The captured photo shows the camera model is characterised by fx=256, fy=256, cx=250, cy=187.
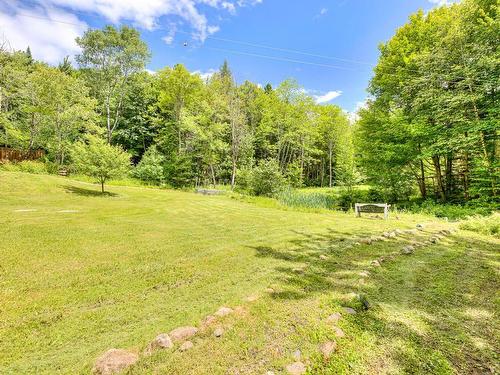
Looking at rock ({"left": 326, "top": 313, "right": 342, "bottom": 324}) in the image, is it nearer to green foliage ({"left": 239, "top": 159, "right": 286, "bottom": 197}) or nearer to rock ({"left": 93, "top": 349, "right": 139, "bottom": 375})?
rock ({"left": 93, "top": 349, "right": 139, "bottom": 375})

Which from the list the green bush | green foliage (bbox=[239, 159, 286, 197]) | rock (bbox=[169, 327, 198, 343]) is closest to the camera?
rock (bbox=[169, 327, 198, 343])

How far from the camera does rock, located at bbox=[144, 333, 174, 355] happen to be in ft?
6.23

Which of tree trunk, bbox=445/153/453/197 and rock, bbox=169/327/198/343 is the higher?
tree trunk, bbox=445/153/453/197

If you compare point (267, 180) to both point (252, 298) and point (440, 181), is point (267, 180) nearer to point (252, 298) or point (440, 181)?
point (440, 181)

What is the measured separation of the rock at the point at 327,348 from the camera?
1888mm

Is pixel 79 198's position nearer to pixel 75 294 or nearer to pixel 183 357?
pixel 75 294

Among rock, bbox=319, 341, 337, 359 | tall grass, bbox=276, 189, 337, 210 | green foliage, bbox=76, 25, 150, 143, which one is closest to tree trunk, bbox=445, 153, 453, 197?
tall grass, bbox=276, 189, 337, 210

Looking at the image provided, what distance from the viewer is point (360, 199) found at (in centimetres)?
1566

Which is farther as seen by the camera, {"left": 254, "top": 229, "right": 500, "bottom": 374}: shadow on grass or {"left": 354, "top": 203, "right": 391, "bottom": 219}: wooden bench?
{"left": 354, "top": 203, "right": 391, "bottom": 219}: wooden bench

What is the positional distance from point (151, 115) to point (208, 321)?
2872 centimetres

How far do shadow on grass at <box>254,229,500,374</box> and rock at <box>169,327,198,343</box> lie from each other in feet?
3.17

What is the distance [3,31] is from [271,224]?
67.4 feet

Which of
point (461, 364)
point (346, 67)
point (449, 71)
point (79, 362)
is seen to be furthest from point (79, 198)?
point (449, 71)

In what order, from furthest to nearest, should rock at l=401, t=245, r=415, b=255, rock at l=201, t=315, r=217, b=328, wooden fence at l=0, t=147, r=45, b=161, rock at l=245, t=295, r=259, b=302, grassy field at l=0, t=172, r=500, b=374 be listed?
wooden fence at l=0, t=147, r=45, b=161, rock at l=401, t=245, r=415, b=255, rock at l=245, t=295, r=259, b=302, rock at l=201, t=315, r=217, b=328, grassy field at l=0, t=172, r=500, b=374
